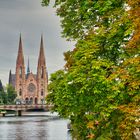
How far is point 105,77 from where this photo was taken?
1575 centimetres

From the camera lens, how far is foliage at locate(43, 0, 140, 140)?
590 inches

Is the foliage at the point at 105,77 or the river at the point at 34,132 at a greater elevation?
the foliage at the point at 105,77

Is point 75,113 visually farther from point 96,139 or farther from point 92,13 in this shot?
point 92,13

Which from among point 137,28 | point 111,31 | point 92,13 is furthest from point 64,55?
point 137,28

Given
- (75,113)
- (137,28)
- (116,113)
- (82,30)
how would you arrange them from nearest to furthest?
(137,28) → (116,113) → (75,113) → (82,30)

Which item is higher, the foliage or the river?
the foliage

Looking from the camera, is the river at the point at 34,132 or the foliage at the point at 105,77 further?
the river at the point at 34,132

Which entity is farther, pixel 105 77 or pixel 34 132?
pixel 34 132

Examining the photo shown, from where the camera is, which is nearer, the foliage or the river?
the foliage

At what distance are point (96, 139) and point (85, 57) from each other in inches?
117

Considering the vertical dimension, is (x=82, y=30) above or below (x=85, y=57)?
above

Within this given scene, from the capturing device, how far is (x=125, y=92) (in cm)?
1570

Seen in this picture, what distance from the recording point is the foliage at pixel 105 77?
15.0m

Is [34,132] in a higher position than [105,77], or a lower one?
lower
